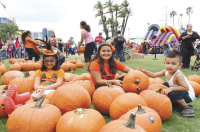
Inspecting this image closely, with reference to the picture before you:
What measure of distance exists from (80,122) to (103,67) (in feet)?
6.37

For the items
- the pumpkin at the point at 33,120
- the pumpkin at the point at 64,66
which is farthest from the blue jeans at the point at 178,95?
the pumpkin at the point at 64,66

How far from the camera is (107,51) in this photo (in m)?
3.56

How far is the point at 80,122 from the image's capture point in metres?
1.80

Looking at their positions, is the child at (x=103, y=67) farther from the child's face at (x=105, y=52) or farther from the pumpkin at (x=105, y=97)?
the pumpkin at (x=105, y=97)

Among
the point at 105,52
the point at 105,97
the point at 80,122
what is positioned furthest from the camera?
the point at 105,52

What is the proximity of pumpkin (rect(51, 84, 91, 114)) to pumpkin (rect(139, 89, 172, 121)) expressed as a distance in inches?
38.8

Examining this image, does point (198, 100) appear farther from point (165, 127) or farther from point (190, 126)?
point (165, 127)

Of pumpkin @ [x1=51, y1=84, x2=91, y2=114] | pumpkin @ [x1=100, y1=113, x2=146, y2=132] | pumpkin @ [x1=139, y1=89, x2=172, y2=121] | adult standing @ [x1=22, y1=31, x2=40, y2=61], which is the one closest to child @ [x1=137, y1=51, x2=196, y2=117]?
pumpkin @ [x1=139, y1=89, x2=172, y2=121]

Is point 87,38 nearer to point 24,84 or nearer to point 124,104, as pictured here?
point 24,84

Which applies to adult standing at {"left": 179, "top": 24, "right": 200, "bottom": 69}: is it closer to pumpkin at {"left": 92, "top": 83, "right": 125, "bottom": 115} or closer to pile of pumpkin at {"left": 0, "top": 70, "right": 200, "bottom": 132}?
pile of pumpkin at {"left": 0, "top": 70, "right": 200, "bottom": 132}

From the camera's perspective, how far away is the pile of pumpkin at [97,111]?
5.87ft

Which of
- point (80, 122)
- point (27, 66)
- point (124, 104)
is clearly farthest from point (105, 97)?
point (27, 66)

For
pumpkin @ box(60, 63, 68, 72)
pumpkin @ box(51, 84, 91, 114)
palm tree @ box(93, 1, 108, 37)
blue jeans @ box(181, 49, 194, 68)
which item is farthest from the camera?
palm tree @ box(93, 1, 108, 37)

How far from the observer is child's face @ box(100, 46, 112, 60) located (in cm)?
354
